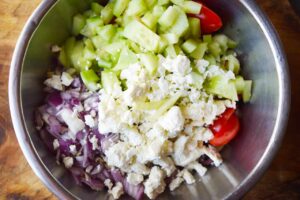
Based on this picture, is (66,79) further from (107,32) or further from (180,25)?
(180,25)

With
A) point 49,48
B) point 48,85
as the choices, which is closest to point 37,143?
point 48,85

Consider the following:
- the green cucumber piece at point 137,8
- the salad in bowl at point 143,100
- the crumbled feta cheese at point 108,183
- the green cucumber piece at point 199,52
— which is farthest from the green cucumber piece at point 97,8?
the crumbled feta cheese at point 108,183

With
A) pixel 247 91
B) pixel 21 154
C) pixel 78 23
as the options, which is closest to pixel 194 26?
pixel 247 91

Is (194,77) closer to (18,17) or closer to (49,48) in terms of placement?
(49,48)

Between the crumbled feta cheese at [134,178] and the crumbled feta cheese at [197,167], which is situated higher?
the crumbled feta cheese at [197,167]

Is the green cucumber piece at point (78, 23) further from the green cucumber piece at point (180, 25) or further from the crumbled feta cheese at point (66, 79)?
the green cucumber piece at point (180, 25)

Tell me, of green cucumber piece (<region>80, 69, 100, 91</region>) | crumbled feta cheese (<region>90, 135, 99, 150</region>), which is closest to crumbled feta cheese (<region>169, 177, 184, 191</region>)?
crumbled feta cheese (<region>90, 135, 99, 150</region>)

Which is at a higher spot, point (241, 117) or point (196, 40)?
point (196, 40)
